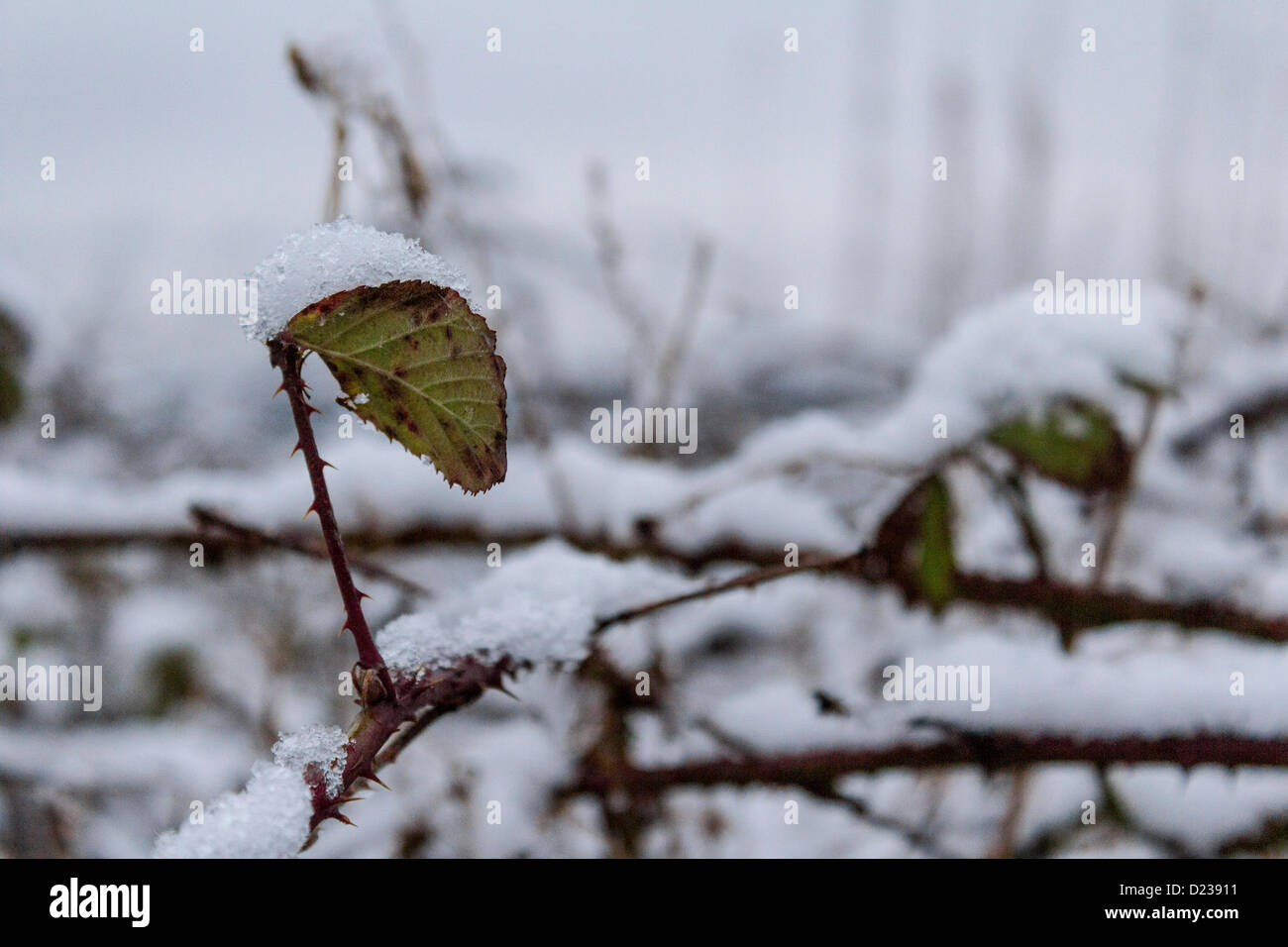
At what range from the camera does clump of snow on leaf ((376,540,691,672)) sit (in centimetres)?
44

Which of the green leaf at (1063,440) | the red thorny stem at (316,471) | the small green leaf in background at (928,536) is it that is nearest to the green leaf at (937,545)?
the small green leaf in background at (928,536)

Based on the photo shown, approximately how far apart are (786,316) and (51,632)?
66.0 inches

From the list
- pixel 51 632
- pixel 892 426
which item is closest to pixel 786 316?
pixel 892 426

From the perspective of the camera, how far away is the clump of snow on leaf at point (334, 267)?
12.9 inches

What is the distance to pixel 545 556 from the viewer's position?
57cm

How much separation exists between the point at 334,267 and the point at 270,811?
7.8 inches

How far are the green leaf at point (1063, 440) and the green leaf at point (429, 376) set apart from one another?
1.89ft

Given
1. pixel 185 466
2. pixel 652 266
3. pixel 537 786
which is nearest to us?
pixel 537 786

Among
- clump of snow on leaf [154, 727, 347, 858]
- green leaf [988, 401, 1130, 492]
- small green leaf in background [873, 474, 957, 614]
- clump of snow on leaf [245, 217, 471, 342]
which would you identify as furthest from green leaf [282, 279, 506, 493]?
green leaf [988, 401, 1130, 492]

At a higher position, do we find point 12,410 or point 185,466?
point 12,410

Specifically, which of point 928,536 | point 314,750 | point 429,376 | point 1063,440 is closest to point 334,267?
point 429,376

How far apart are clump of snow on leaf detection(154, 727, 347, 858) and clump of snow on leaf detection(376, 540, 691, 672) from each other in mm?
73

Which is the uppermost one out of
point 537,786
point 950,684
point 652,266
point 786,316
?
point 652,266
